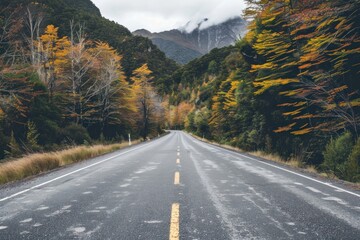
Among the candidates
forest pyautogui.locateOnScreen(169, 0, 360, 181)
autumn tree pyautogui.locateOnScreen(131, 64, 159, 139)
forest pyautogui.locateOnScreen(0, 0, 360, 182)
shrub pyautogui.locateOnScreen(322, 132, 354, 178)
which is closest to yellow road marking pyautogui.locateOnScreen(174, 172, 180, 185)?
forest pyautogui.locateOnScreen(169, 0, 360, 181)

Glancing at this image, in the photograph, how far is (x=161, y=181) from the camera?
27.5 ft

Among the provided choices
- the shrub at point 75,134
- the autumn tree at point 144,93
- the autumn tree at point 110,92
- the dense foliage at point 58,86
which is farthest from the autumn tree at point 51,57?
the autumn tree at point 144,93

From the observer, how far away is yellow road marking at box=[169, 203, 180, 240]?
156 inches

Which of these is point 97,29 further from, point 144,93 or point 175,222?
point 175,222

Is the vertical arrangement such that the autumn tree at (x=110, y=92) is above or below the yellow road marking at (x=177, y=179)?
above

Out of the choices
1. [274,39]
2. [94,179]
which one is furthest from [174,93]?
[94,179]

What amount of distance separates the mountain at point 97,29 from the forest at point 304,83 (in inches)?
700

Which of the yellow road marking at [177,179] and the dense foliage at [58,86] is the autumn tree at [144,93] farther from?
the yellow road marking at [177,179]

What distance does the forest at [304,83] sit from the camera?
39.5 feet

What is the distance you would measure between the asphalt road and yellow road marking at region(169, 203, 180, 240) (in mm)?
14

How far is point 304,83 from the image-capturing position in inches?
531

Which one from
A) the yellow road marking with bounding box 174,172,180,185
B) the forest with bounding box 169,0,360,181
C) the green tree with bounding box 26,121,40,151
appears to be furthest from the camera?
the green tree with bounding box 26,121,40,151

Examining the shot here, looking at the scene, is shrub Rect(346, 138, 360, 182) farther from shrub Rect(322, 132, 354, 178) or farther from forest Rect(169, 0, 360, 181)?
shrub Rect(322, 132, 354, 178)

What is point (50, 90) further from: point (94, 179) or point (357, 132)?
point (357, 132)
